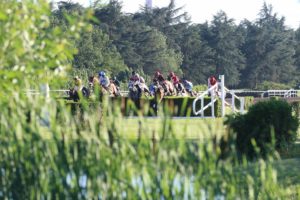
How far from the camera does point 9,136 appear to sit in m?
4.62

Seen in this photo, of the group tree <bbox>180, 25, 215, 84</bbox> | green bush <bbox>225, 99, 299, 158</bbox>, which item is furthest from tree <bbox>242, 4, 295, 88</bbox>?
green bush <bbox>225, 99, 299, 158</bbox>

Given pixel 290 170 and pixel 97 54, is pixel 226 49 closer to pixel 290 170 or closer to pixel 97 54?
pixel 97 54

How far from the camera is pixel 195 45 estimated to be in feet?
242

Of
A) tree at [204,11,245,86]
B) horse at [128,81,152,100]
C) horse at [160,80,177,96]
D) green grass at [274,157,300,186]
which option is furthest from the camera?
tree at [204,11,245,86]

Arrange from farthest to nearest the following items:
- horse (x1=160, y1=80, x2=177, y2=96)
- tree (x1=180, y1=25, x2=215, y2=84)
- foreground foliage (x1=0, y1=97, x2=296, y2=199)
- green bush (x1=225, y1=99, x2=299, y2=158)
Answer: tree (x1=180, y1=25, x2=215, y2=84) → horse (x1=160, y1=80, x2=177, y2=96) → green bush (x1=225, y1=99, x2=299, y2=158) → foreground foliage (x1=0, y1=97, x2=296, y2=199)

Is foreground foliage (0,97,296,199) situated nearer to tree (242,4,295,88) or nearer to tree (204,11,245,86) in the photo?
tree (204,11,245,86)

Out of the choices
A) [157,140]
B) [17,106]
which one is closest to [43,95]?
[17,106]

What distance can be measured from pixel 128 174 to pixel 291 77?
3054 inches

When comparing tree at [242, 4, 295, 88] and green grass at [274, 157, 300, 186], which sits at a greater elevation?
tree at [242, 4, 295, 88]

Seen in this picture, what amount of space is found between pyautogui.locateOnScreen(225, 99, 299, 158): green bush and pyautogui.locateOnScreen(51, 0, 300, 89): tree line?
45.6 metres

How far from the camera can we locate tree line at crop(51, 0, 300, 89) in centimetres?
6406

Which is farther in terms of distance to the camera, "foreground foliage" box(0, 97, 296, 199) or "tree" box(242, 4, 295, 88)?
"tree" box(242, 4, 295, 88)

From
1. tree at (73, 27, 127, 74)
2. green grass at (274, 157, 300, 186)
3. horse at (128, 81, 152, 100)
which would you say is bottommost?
green grass at (274, 157, 300, 186)

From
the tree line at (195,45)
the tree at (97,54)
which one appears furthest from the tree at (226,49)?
the tree at (97,54)
